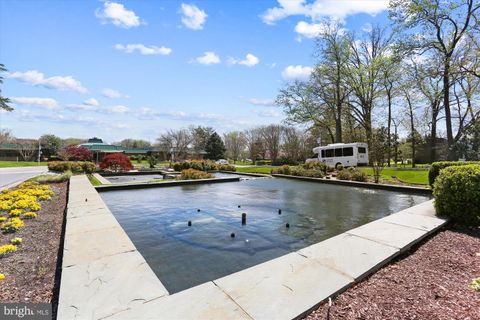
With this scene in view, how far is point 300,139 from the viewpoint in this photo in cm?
3891

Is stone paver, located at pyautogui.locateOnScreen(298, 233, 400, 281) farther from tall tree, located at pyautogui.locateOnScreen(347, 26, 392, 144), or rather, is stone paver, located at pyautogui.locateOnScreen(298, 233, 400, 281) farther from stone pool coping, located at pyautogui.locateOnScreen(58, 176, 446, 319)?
tall tree, located at pyautogui.locateOnScreen(347, 26, 392, 144)

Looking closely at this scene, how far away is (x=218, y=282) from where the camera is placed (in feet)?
7.97

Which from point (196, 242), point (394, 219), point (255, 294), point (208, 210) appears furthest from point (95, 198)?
point (394, 219)

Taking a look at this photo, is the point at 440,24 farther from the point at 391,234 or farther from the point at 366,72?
the point at 391,234

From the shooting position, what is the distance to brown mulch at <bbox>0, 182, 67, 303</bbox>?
2.41 m

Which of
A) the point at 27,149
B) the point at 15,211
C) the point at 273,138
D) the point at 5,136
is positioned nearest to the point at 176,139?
the point at 273,138

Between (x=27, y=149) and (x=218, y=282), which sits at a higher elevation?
(x=27, y=149)

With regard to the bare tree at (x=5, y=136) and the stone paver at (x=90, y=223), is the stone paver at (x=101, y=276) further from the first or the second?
the bare tree at (x=5, y=136)

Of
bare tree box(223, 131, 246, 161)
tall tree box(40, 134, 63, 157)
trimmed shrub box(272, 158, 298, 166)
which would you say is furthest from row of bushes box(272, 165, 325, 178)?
tall tree box(40, 134, 63, 157)

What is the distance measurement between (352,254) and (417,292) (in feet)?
2.60

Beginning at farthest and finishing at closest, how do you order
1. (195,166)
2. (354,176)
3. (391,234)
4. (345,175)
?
(195,166) → (345,175) → (354,176) → (391,234)

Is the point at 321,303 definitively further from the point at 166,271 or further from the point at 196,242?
the point at 196,242

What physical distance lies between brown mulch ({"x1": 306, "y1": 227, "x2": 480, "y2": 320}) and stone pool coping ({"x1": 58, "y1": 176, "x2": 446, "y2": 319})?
0.37 ft

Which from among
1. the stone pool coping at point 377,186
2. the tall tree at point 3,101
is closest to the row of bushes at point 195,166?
the stone pool coping at point 377,186
